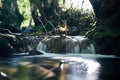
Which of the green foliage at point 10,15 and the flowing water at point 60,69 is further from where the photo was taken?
the green foliage at point 10,15

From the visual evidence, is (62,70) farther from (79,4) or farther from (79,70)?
(79,4)

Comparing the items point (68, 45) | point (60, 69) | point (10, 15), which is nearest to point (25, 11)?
point (10, 15)

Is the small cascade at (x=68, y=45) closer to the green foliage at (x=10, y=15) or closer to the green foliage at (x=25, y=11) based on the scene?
the green foliage at (x=10, y=15)

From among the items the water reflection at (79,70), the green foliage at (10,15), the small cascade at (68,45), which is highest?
the green foliage at (10,15)

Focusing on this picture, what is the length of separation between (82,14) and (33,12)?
7.57m

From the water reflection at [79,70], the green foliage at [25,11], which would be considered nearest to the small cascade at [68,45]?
the water reflection at [79,70]

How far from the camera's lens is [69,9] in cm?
3866

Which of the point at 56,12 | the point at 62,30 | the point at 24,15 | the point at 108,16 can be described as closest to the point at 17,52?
the point at 62,30

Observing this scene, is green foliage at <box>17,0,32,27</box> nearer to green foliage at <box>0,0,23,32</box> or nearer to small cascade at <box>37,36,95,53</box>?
green foliage at <box>0,0,23,32</box>

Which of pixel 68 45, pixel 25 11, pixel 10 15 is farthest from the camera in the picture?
pixel 25 11

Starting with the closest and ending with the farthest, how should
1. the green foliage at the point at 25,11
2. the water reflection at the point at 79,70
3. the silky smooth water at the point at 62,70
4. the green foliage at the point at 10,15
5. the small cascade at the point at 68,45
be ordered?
the silky smooth water at the point at 62,70 < the water reflection at the point at 79,70 < the small cascade at the point at 68,45 < the green foliage at the point at 10,15 < the green foliage at the point at 25,11

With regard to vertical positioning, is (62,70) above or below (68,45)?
below

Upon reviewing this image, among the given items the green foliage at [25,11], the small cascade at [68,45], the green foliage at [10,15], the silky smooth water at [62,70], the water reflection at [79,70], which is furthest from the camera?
the green foliage at [25,11]

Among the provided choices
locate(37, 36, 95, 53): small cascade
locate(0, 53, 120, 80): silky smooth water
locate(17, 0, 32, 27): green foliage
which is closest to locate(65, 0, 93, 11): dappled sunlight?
locate(17, 0, 32, 27): green foliage
